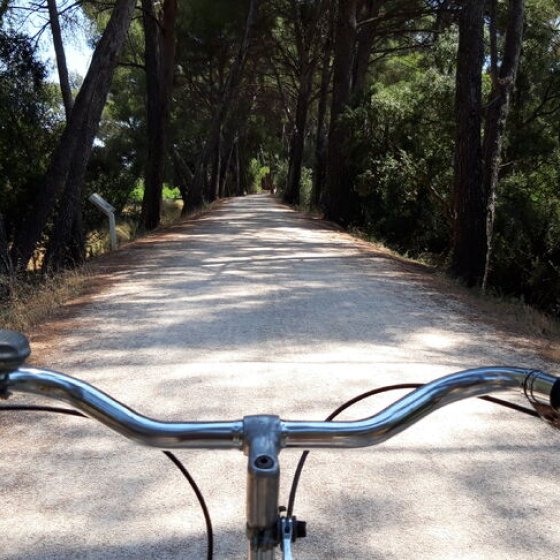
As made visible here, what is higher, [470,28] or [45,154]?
[470,28]

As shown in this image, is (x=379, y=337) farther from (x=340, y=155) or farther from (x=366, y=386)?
(x=340, y=155)

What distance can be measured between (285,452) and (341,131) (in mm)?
15414

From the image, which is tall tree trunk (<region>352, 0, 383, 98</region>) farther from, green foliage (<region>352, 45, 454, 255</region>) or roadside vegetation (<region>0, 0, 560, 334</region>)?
green foliage (<region>352, 45, 454, 255</region>)

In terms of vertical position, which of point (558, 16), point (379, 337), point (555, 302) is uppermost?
point (558, 16)

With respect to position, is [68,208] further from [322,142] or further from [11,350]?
[322,142]

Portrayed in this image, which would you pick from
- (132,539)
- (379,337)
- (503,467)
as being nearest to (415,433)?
(503,467)

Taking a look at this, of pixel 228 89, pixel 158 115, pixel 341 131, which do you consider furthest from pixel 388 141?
pixel 228 89

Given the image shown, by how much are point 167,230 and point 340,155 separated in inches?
208

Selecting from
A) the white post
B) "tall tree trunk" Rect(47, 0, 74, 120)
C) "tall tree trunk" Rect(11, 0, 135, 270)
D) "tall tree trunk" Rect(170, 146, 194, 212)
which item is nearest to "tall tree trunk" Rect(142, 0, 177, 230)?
"tall tree trunk" Rect(47, 0, 74, 120)

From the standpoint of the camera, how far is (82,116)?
10.2 metres

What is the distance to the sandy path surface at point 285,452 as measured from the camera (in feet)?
9.24

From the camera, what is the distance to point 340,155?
18844mm

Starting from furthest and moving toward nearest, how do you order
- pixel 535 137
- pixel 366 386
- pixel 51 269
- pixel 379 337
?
pixel 535 137
pixel 51 269
pixel 379 337
pixel 366 386

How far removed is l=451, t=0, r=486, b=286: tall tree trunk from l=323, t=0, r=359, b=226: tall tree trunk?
618 centimetres
